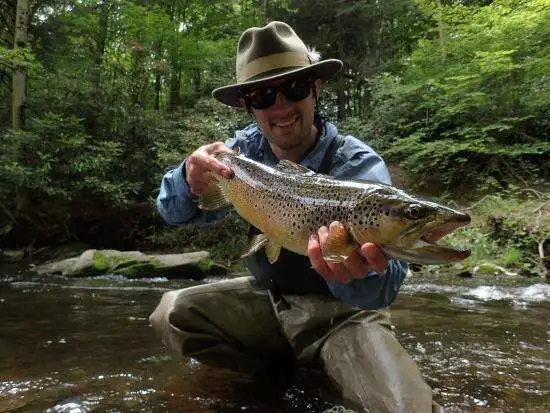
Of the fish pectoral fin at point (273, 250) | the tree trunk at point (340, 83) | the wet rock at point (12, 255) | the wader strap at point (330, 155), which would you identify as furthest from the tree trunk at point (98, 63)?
the fish pectoral fin at point (273, 250)

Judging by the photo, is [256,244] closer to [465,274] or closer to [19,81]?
[465,274]

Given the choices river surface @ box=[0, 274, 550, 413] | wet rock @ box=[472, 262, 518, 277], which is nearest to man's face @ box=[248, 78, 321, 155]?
river surface @ box=[0, 274, 550, 413]

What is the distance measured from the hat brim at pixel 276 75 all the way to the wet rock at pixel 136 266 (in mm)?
6608

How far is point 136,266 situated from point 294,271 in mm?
7189

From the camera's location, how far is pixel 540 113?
43.1ft

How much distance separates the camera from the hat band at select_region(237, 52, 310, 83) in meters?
3.05

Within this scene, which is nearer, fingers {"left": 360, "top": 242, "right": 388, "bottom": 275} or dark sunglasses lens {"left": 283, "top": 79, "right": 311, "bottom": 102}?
fingers {"left": 360, "top": 242, "right": 388, "bottom": 275}

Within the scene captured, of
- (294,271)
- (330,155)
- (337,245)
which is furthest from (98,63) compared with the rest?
(337,245)

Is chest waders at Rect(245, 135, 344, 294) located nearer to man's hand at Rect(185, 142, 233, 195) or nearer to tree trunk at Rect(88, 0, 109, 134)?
man's hand at Rect(185, 142, 233, 195)

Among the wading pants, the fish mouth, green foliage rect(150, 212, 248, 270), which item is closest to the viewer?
the fish mouth

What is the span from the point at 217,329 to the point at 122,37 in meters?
16.4

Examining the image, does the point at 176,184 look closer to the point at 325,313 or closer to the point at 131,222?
the point at 325,313

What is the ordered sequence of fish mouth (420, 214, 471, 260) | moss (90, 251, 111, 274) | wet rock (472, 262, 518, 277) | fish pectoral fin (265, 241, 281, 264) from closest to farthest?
fish mouth (420, 214, 471, 260), fish pectoral fin (265, 241, 281, 264), wet rock (472, 262, 518, 277), moss (90, 251, 111, 274)

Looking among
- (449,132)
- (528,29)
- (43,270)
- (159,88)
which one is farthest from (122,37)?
(528,29)
